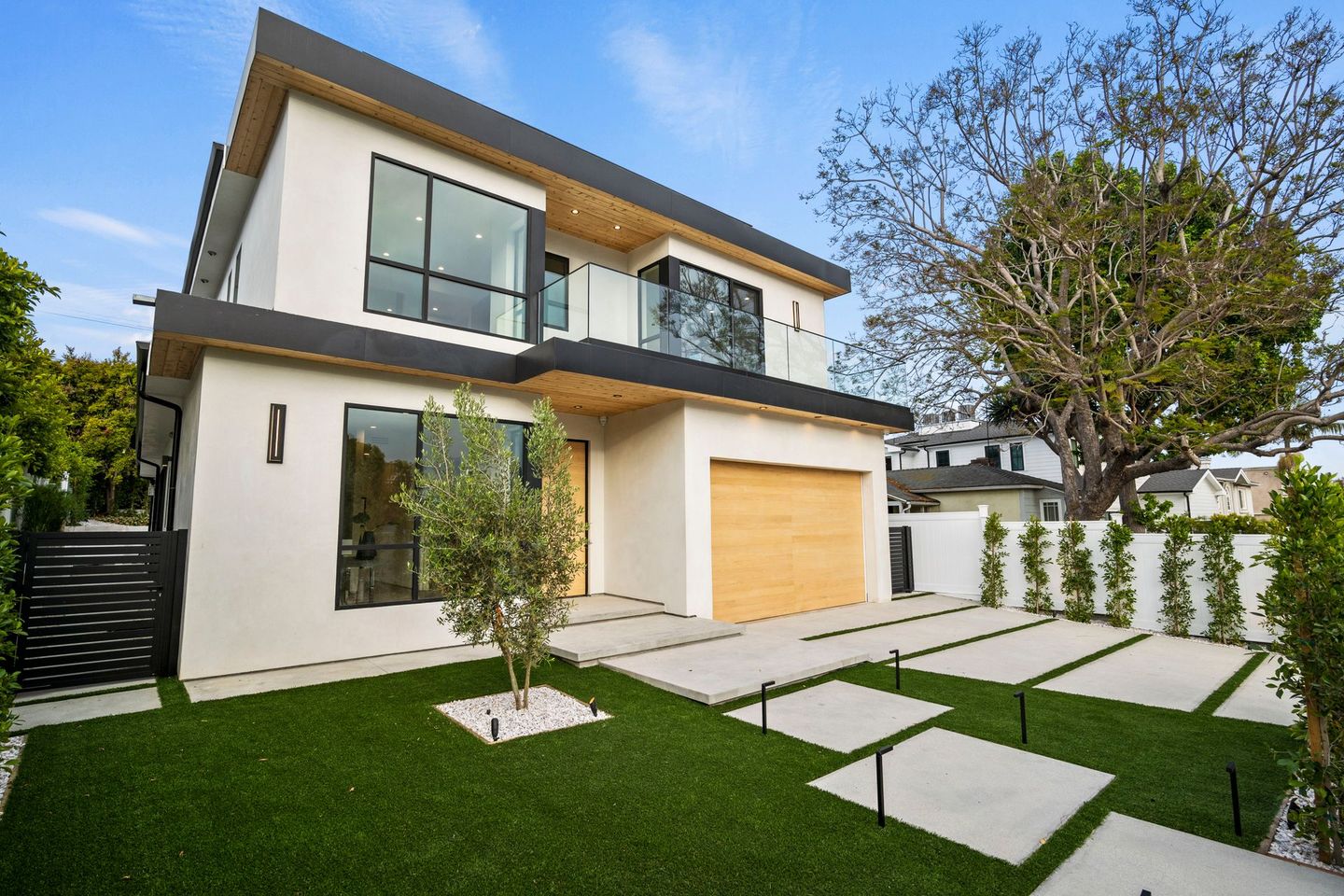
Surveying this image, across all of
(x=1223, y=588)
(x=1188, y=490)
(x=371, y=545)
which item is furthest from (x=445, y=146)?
(x=1188, y=490)

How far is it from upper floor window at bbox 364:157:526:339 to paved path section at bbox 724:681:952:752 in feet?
18.7

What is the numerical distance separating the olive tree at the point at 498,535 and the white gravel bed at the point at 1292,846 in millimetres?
4571

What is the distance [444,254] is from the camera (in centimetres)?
766

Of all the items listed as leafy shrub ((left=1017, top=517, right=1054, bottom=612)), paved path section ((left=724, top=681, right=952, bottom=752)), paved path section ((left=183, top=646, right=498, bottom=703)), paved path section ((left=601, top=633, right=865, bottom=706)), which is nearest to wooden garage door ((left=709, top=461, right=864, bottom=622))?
paved path section ((left=601, top=633, right=865, bottom=706))

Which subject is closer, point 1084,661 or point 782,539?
point 1084,661

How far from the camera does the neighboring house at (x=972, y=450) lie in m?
27.5

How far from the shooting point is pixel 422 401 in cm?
739

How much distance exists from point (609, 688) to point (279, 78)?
24.3 feet

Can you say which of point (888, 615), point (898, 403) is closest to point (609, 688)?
point (888, 615)

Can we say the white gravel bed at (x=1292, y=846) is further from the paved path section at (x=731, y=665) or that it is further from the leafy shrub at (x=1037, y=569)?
the leafy shrub at (x=1037, y=569)

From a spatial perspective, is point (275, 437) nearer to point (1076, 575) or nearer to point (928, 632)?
point (928, 632)

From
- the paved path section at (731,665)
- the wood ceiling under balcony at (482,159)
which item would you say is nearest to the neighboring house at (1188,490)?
the wood ceiling under balcony at (482,159)

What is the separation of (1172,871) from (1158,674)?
16.3ft

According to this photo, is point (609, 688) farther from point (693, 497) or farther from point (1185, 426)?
point (1185, 426)
